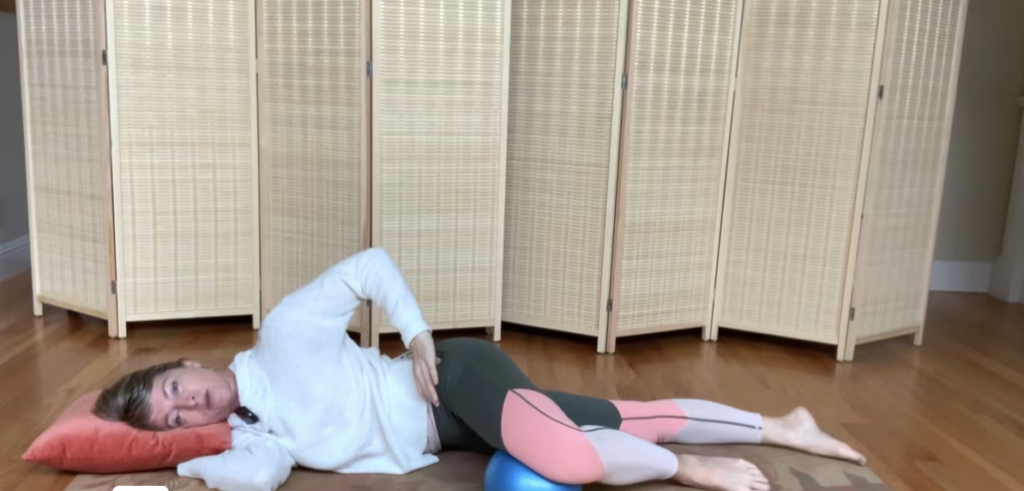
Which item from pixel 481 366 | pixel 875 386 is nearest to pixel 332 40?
pixel 481 366

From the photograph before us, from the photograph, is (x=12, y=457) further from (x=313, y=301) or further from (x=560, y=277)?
(x=560, y=277)

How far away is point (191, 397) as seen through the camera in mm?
1814

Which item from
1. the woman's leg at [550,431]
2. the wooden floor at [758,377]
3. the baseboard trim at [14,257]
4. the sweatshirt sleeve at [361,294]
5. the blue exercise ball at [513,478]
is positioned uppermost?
the sweatshirt sleeve at [361,294]

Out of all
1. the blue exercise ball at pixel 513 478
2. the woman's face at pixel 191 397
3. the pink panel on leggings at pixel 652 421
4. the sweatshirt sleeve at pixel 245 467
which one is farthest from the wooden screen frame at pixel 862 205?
the woman's face at pixel 191 397

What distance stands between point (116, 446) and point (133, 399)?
13cm

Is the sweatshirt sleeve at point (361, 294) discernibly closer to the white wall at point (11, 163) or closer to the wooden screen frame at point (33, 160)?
the wooden screen frame at point (33, 160)

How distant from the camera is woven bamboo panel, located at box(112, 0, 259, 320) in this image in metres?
2.85

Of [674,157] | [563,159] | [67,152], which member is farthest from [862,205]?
[67,152]

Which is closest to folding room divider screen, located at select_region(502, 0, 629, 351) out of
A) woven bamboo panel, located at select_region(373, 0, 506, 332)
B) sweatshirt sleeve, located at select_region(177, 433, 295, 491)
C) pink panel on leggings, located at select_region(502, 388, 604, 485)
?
woven bamboo panel, located at select_region(373, 0, 506, 332)

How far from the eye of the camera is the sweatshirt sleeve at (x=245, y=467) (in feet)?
5.82

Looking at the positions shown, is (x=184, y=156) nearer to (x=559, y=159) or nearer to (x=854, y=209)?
(x=559, y=159)

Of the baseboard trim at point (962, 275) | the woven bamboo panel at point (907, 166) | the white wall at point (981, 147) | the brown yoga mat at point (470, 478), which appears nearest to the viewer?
the brown yoga mat at point (470, 478)

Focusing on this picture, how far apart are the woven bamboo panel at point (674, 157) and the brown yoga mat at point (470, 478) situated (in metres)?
1.01

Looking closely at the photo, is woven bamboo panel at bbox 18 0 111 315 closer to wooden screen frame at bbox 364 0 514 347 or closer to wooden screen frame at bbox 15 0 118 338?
wooden screen frame at bbox 15 0 118 338
